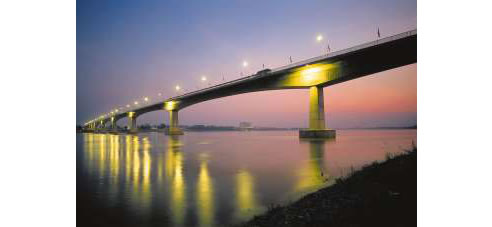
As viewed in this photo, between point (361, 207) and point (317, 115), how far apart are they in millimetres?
38825

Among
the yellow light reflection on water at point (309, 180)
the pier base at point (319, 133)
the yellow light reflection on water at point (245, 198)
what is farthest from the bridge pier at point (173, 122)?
the yellow light reflection on water at point (245, 198)

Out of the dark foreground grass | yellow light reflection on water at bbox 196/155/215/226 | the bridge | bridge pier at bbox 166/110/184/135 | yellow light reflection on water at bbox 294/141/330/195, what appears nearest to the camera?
the dark foreground grass

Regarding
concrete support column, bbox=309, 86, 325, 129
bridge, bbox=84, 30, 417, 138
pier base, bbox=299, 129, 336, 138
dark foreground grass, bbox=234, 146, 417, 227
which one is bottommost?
pier base, bbox=299, 129, 336, 138

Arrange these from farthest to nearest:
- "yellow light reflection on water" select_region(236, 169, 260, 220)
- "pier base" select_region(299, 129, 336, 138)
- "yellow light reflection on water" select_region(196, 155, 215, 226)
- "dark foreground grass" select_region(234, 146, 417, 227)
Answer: "pier base" select_region(299, 129, 336, 138), "yellow light reflection on water" select_region(236, 169, 260, 220), "yellow light reflection on water" select_region(196, 155, 215, 226), "dark foreground grass" select_region(234, 146, 417, 227)

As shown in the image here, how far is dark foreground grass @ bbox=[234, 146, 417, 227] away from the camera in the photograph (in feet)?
16.9

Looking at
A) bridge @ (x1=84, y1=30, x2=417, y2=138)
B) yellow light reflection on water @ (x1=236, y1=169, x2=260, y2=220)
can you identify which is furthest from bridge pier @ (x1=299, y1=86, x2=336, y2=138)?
yellow light reflection on water @ (x1=236, y1=169, x2=260, y2=220)

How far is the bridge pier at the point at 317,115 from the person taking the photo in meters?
43.3

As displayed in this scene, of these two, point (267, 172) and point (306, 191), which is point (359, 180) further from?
point (267, 172)

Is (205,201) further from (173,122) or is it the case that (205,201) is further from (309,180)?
(173,122)

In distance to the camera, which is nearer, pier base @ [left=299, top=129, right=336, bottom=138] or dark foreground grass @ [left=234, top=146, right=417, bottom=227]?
dark foreground grass @ [left=234, top=146, right=417, bottom=227]

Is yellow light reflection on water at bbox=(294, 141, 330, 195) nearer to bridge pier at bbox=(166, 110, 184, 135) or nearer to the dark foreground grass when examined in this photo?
the dark foreground grass
